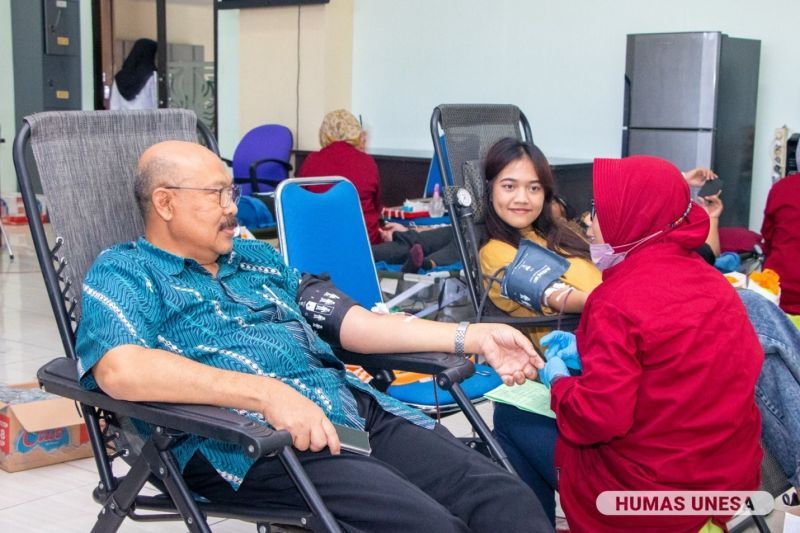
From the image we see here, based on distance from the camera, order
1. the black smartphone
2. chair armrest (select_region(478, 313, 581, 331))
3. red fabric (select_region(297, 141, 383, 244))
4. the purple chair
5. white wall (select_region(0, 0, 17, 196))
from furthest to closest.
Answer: white wall (select_region(0, 0, 17, 196)) < the purple chair < red fabric (select_region(297, 141, 383, 244)) < the black smartphone < chair armrest (select_region(478, 313, 581, 331))

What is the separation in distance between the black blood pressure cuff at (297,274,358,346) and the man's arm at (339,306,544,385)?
2 cm

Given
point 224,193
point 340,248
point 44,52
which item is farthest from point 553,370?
point 44,52

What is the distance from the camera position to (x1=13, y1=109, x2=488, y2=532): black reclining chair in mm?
1624

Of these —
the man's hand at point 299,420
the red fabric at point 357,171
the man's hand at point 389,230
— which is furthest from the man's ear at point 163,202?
the man's hand at point 389,230

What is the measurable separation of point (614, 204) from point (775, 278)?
4.47ft

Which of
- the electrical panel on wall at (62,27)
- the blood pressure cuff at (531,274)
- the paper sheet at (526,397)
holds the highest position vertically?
the electrical panel on wall at (62,27)

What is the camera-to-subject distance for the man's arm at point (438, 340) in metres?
2.09

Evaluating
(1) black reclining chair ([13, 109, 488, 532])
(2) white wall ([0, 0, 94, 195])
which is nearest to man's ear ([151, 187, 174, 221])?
(1) black reclining chair ([13, 109, 488, 532])

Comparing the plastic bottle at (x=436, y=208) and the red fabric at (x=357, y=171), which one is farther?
the plastic bottle at (x=436, y=208)

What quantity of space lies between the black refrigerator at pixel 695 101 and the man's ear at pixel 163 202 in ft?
14.8

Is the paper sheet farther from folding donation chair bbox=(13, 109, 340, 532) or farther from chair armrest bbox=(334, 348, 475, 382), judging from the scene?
folding donation chair bbox=(13, 109, 340, 532)

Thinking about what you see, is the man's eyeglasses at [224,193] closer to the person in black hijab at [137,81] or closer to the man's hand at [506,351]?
the man's hand at [506,351]

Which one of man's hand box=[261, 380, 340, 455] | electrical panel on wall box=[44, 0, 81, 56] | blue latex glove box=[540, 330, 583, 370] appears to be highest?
electrical panel on wall box=[44, 0, 81, 56]

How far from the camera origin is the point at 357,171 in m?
4.93
